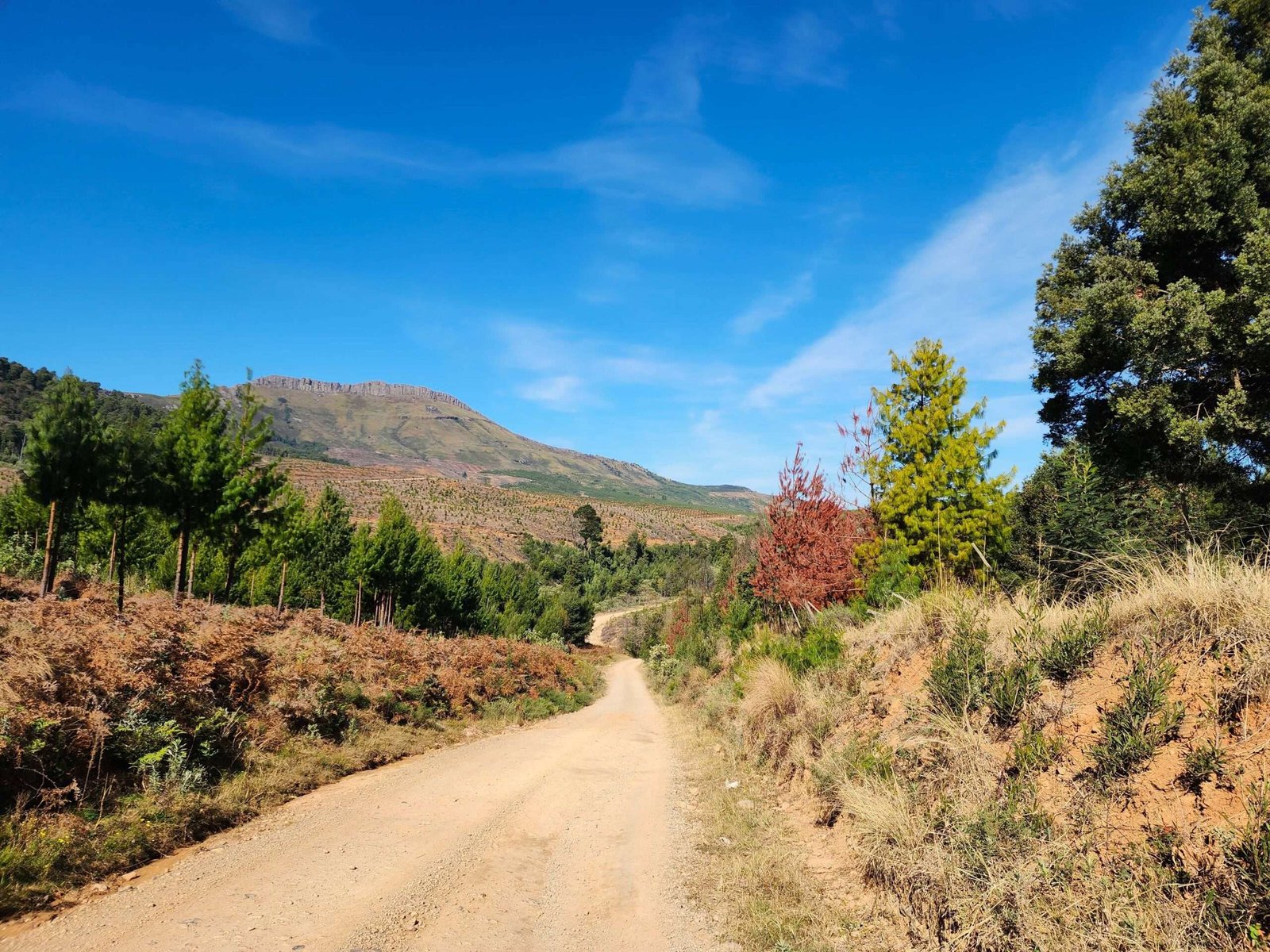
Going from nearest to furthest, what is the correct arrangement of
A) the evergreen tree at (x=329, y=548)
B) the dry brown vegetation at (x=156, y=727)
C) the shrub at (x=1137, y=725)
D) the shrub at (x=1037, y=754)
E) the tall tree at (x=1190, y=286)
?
the shrub at (x=1137, y=725)
the shrub at (x=1037, y=754)
the dry brown vegetation at (x=156, y=727)
the tall tree at (x=1190, y=286)
the evergreen tree at (x=329, y=548)

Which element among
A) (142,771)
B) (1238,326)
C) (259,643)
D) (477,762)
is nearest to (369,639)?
(259,643)

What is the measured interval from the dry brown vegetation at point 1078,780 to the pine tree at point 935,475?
1045 centimetres

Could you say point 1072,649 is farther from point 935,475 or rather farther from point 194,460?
point 194,460

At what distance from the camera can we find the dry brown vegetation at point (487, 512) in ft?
316

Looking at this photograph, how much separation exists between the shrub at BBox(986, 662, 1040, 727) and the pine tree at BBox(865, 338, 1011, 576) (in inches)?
447

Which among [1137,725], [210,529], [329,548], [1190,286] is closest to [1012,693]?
[1137,725]

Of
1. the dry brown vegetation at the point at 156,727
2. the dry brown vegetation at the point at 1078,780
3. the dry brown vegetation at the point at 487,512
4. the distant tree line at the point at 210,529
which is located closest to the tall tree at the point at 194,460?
the distant tree line at the point at 210,529

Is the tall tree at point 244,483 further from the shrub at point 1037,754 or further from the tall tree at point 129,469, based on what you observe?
the shrub at point 1037,754

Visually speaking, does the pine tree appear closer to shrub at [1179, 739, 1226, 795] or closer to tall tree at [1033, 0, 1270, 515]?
tall tree at [1033, 0, 1270, 515]

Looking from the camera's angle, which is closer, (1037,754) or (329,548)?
(1037,754)

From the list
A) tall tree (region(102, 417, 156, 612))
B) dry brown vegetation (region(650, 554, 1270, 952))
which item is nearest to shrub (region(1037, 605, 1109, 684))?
dry brown vegetation (region(650, 554, 1270, 952))

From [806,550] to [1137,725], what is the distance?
1176 cm

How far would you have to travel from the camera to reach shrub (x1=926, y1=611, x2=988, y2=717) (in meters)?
5.93

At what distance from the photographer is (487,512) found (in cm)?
11894
